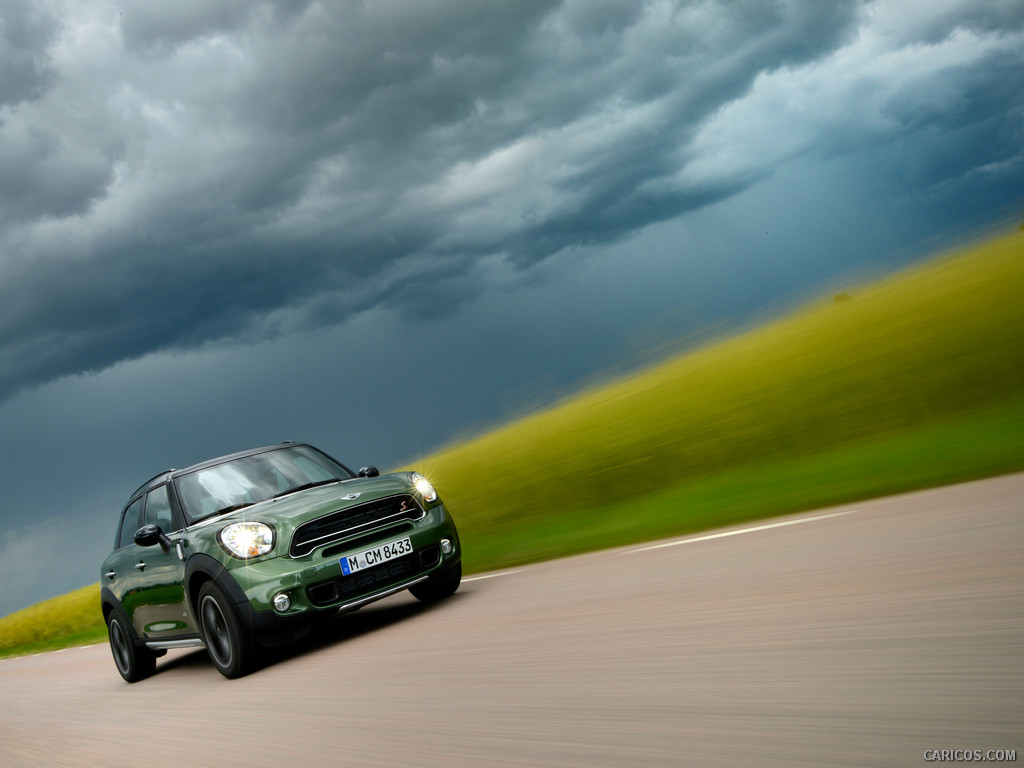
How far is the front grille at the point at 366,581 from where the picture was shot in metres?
7.00

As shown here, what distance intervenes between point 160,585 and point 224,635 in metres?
1.21

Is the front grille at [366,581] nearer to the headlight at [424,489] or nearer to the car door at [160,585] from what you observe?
the headlight at [424,489]

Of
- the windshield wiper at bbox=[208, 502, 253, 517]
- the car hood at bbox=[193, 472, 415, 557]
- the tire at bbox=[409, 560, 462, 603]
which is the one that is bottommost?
the tire at bbox=[409, 560, 462, 603]

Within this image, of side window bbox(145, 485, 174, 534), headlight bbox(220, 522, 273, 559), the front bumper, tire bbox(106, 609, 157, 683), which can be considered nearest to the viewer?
the front bumper

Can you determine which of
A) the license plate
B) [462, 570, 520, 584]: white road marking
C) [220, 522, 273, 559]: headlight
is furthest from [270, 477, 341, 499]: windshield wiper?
[462, 570, 520, 584]: white road marking

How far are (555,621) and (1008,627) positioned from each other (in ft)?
9.32

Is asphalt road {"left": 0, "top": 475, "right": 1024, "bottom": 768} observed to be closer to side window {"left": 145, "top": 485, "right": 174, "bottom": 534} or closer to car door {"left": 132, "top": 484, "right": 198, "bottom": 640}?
car door {"left": 132, "top": 484, "right": 198, "bottom": 640}

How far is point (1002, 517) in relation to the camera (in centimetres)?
522

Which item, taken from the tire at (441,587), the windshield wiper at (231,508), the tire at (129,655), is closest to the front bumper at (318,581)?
the tire at (441,587)

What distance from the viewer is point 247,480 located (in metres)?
8.12

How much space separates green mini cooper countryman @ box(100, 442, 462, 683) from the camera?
22.7 feet

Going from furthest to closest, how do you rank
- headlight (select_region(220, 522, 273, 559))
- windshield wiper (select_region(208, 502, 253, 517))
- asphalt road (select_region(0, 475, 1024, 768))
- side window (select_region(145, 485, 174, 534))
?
side window (select_region(145, 485, 174, 534)) < windshield wiper (select_region(208, 502, 253, 517)) < headlight (select_region(220, 522, 273, 559)) < asphalt road (select_region(0, 475, 1024, 768))

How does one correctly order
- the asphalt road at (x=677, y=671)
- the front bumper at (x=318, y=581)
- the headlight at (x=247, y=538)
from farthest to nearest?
1. the headlight at (x=247, y=538)
2. the front bumper at (x=318, y=581)
3. the asphalt road at (x=677, y=671)

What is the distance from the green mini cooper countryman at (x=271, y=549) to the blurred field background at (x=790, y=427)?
2.74m
